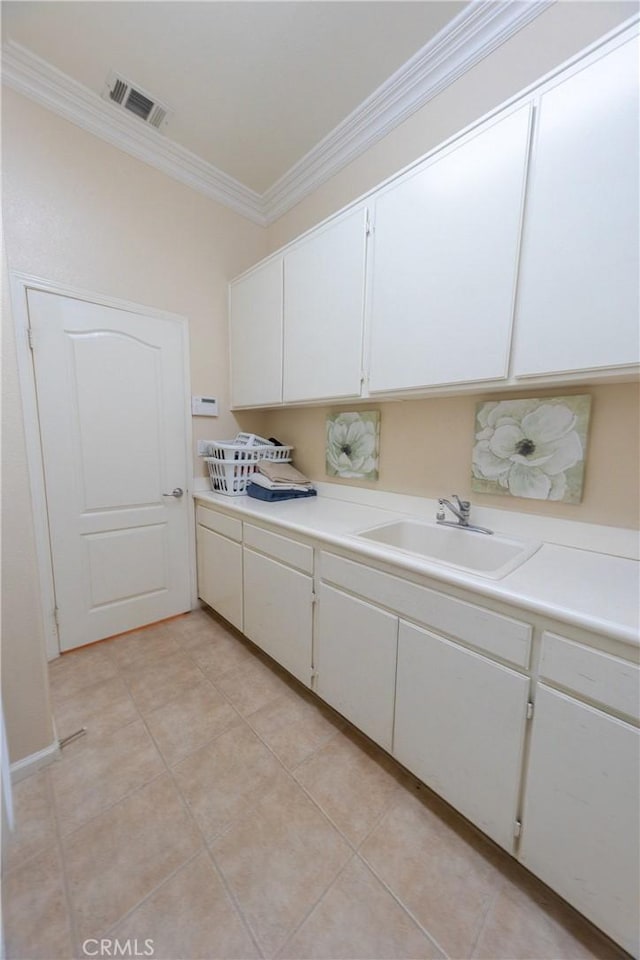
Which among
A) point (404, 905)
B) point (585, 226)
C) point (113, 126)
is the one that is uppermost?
point (113, 126)

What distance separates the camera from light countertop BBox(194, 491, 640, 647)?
2.75 feet

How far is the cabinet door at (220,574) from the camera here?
2.09 meters

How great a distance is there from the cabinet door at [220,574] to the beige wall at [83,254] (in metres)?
0.57

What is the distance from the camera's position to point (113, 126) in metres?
1.90

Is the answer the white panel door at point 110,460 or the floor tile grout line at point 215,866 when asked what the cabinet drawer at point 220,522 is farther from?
the floor tile grout line at point 215,866

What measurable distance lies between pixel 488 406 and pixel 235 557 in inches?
62.2

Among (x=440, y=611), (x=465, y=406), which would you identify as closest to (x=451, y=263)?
(x=465, y=406)

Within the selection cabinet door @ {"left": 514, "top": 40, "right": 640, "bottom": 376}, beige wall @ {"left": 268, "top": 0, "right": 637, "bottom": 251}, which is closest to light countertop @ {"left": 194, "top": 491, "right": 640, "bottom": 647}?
cabinet door @ {"left": 514, "top": 40, "right": 640, "bottom": 376}

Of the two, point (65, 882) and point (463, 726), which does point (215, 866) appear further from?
point (463, 726)

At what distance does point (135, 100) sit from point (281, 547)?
7.99 ft

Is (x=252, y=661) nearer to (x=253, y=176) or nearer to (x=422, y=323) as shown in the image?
(x=422, y=323)

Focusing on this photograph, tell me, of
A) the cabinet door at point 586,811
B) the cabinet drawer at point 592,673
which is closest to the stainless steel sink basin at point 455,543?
the cabinet drawer at point 592,673

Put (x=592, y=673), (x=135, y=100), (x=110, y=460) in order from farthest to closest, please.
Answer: (x=110, y=460)
(x=135, y=100)
(x=592, y=673)

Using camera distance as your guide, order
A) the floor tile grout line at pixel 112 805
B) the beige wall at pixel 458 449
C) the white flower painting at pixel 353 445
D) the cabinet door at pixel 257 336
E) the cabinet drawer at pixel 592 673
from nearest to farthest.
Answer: the cabinet drawer at pixel 592 673 < the floor tile grout line at pixel 112 805 < the beige wall at pixel 458 449 < the white flower painting at pixel 353 445 < the cabinet door at pixel 257 336
